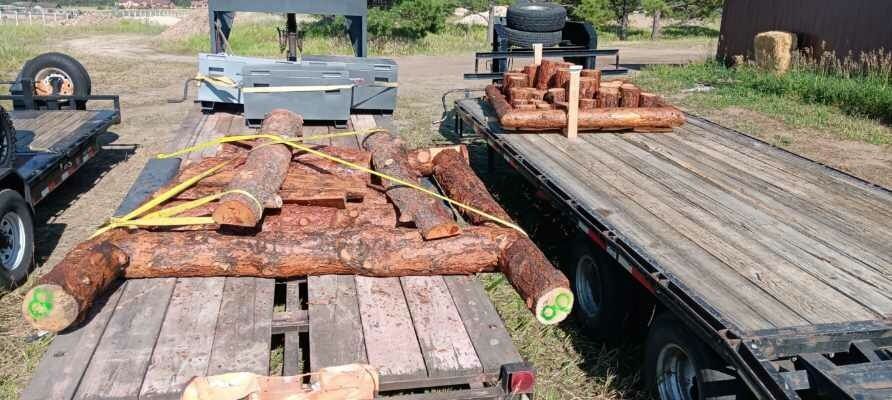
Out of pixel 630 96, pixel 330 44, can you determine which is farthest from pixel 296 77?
pixel 330 44

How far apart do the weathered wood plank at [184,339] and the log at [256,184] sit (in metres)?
0.40

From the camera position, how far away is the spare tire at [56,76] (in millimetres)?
9531

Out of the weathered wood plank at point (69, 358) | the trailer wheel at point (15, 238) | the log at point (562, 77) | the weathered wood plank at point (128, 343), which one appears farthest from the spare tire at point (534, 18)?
the weathered wood plank at point (69, 358)

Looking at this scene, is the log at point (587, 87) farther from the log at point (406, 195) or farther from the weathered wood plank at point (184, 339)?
the weathered wood plank at point (184, 339)

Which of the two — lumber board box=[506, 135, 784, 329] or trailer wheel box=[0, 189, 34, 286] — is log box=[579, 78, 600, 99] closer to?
lumber board box=[506, 135, 784, 329]

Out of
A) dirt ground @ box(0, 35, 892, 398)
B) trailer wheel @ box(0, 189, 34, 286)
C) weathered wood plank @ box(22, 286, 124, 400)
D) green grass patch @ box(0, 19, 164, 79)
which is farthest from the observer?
green grass patch @ box(0, 19, 164, 79)

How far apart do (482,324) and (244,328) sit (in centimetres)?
121

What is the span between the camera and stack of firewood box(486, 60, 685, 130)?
647 centimetres

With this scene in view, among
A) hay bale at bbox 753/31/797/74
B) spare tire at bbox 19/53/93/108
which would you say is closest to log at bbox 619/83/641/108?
spare tire at bbox 19/53/93/108

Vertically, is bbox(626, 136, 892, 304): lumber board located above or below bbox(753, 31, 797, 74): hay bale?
below

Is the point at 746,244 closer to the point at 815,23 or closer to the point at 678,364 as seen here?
the point at 678,364

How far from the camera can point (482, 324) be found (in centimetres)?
364

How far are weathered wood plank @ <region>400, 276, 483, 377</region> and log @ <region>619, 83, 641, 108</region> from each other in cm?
368

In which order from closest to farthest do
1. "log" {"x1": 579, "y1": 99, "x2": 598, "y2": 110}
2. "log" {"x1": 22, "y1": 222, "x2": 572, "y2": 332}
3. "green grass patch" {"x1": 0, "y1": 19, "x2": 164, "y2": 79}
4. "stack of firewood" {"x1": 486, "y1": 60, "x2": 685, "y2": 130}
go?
"log" {"x1": 22, "y1": 222, "x2": 572, "y2": 332}
"stack of firewood" {"x1": 486, "y1": 60, "x2": 685, "y2": 130}
"log" {"x1": 579, "y1": 99, "x2": 598, "y2": 110}
"green grass patch" {"x1": 0, "y1": 19, "x2": 164, "y2": 79}
